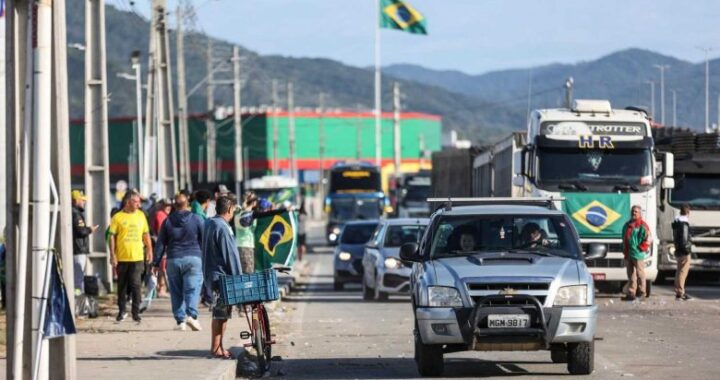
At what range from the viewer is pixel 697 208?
34250mm

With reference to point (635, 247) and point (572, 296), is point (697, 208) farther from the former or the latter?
point (572, 296)

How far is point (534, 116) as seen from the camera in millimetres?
30141

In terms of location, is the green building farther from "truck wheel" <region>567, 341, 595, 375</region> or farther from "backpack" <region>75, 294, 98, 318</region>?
"truck wheel" <region>567, 341, 595, 375</region>

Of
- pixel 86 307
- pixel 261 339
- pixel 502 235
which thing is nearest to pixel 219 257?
pixel 261 339

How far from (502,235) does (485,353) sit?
8.74 feet

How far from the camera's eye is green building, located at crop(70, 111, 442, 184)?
13438cm

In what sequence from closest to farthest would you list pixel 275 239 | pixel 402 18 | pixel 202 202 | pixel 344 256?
pixel 202 202 < pixel 275 239 < pixel 344 256 < pixel 402 18

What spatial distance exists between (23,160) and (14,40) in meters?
0.96

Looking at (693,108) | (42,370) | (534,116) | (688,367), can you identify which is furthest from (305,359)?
(693,108)

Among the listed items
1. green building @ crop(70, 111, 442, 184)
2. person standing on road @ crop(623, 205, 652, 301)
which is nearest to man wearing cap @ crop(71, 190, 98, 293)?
person standing on road @ crop(623, 205, 652, 301)

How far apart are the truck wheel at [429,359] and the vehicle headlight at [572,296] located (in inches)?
51.0


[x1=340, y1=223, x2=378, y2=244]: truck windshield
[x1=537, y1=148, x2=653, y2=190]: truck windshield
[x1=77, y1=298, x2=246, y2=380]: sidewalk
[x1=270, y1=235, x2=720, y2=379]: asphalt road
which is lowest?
[x1=270, y1=235, x2=720, y2=379]: asphalt road

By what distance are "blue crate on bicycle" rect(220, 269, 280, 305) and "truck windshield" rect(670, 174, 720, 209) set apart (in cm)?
2021

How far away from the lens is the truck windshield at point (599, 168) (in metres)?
29.2
